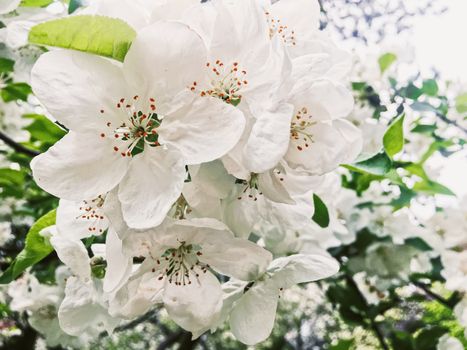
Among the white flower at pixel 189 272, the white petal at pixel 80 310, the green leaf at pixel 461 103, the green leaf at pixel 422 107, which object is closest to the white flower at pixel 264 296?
the white flower at pixel 189 272

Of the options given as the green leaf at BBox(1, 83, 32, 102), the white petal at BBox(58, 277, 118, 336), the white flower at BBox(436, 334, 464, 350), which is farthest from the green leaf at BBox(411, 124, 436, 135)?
the white petal at BBox(58, 277, 118, 336)

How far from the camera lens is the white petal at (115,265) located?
2.19 ft

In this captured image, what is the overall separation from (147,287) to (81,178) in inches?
7.3

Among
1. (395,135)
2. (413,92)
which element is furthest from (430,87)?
(395,135)

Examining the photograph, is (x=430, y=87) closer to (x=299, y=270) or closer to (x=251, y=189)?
(x=299, y=270)

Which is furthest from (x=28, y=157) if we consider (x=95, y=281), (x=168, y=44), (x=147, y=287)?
(x=168, y=44)

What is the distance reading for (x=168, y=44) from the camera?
60 centimetres

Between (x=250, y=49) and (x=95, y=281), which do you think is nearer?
(x=250, y=49)

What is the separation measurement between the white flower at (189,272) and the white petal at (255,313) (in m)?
0.11

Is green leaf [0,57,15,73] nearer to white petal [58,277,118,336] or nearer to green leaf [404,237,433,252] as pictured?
white petal [58,277,118,336]

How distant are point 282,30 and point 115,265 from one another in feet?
1.38

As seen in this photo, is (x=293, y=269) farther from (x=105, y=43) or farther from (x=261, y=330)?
(x=105, y=43)

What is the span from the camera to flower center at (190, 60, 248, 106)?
0.66m

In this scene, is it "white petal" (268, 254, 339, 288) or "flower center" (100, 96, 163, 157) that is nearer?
"flower center" (100, 96, 163, 157)
